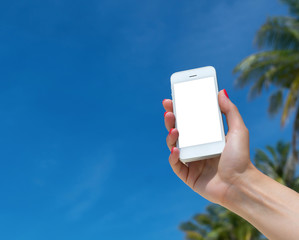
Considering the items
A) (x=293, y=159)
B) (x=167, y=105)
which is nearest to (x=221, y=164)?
(x=167, y=105)

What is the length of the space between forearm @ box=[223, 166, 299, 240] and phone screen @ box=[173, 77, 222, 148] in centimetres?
37

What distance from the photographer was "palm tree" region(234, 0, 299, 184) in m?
15.0

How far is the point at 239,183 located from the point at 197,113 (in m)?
0.57

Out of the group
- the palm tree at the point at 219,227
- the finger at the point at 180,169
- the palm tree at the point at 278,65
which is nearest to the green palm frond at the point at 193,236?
the palm tree at the point at 219,227

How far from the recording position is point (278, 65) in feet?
50.5

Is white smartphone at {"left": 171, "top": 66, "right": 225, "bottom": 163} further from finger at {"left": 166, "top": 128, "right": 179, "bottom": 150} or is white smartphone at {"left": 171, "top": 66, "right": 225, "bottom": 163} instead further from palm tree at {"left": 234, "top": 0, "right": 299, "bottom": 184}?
palm tree at {"left": 234, "top": 0, "right": 299, "bottom": 184}

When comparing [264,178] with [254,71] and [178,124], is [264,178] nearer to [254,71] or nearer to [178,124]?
[178,124]

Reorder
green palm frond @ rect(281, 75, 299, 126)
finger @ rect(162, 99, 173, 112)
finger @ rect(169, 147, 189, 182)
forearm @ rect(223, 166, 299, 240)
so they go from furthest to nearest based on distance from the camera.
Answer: green palm frond @ rect(281, 75, 299, 126)
finger @ rect(162, 99, 173, 112)
finger @ rect(169, 147, 189, 182)
forearm @ rect(223, 166, 299, 240)

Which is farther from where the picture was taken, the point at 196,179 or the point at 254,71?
the point at 254,71

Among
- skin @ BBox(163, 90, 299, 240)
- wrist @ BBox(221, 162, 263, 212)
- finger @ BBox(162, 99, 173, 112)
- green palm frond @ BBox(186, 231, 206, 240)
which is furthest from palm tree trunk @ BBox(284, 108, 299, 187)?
wrist @ BBox(221, 162, 263, 212)

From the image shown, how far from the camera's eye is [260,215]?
2129 mm

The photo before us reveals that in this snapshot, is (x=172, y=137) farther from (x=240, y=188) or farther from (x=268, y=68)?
(x=268, y=68)

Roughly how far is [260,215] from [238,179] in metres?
0.26

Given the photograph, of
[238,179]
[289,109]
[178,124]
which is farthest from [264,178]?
[289,109]
